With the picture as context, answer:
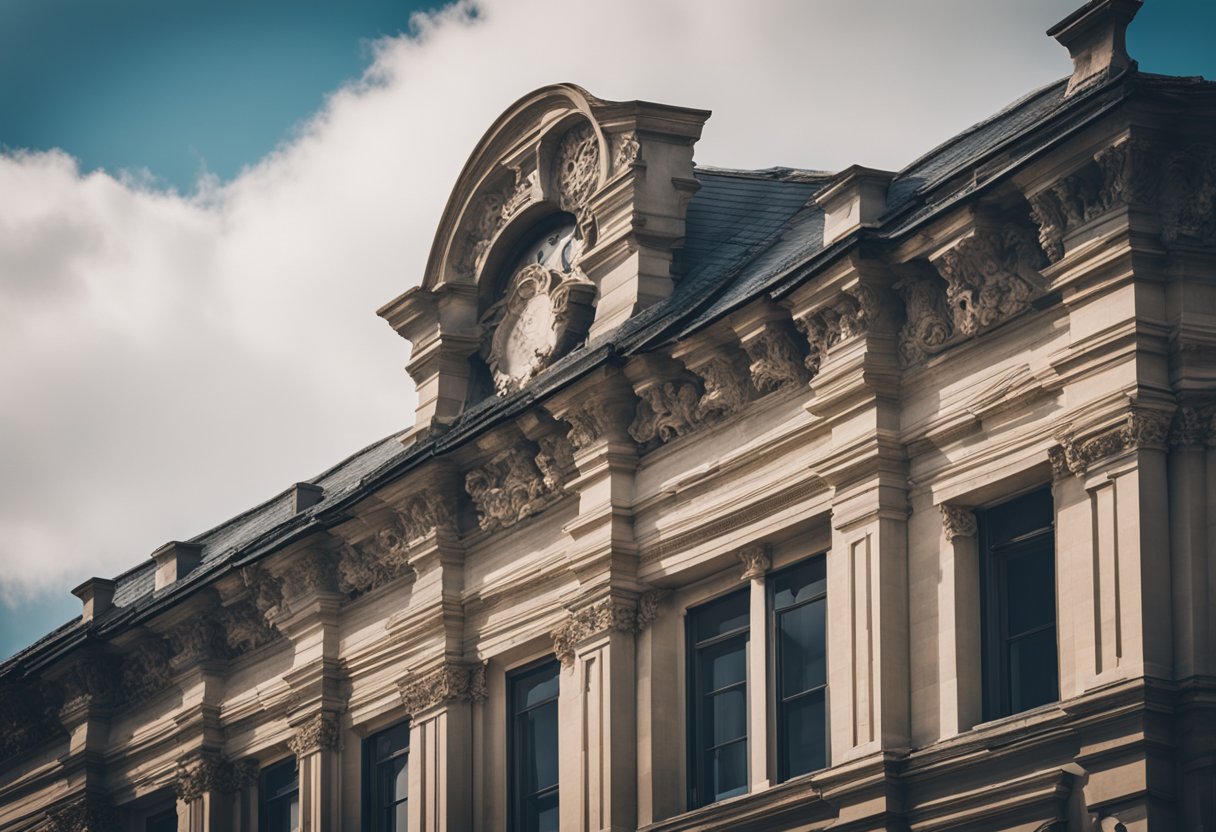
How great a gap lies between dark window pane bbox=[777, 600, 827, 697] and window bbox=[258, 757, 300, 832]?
1079 centimetres

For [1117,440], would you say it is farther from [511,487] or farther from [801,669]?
[511,487]

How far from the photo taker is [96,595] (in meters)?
48.3

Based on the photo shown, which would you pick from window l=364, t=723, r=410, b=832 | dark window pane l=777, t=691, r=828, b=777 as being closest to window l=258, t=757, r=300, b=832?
window l=364, t=723, r=410, b=832

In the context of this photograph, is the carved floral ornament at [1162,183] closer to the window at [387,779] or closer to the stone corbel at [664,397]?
the stone corbel at [664,397]

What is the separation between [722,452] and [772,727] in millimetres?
3219

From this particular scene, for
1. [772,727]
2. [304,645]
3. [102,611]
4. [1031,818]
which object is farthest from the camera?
[102,611]

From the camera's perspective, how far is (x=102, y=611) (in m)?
48.3

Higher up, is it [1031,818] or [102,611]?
[102,611]

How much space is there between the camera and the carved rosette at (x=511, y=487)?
36.8m

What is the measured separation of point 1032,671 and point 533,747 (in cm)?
891

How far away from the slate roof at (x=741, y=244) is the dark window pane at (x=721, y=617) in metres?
2.97

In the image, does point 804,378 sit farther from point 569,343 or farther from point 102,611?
point 102,611

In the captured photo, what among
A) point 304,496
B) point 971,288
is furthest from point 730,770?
point 304,496

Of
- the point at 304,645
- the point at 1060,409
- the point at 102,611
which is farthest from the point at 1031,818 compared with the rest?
the point at 102,611
